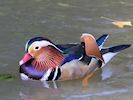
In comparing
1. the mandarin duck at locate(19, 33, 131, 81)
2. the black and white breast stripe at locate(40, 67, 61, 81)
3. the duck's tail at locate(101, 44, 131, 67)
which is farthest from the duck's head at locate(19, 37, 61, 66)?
the duck's tail at locate(101, 44, 131, 67)

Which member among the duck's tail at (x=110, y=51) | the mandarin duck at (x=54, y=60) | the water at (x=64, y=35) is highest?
the mandarin duck at (x=54, y=60)

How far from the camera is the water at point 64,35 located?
675cm

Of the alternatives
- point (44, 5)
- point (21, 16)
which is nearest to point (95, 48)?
point (21, 16)

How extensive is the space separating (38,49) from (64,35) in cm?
182

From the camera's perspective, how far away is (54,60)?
696cm

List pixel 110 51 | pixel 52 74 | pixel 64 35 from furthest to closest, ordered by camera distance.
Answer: pixel 64 35 → pixel 110 51 → pixel 52 74

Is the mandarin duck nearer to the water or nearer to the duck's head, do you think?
the duck's head

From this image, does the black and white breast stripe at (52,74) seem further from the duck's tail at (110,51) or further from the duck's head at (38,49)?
the duck's tail at (110,51)

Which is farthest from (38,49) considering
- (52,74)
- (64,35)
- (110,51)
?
(64,35)

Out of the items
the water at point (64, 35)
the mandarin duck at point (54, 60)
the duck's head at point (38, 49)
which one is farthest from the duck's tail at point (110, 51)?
the duck's head at point (38, 49)

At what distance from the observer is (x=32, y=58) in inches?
275

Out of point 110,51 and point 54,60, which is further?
point 110,51

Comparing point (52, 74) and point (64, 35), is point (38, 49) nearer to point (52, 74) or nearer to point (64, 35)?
point (52, 74)

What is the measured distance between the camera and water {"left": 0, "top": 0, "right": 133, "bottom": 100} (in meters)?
6.75
